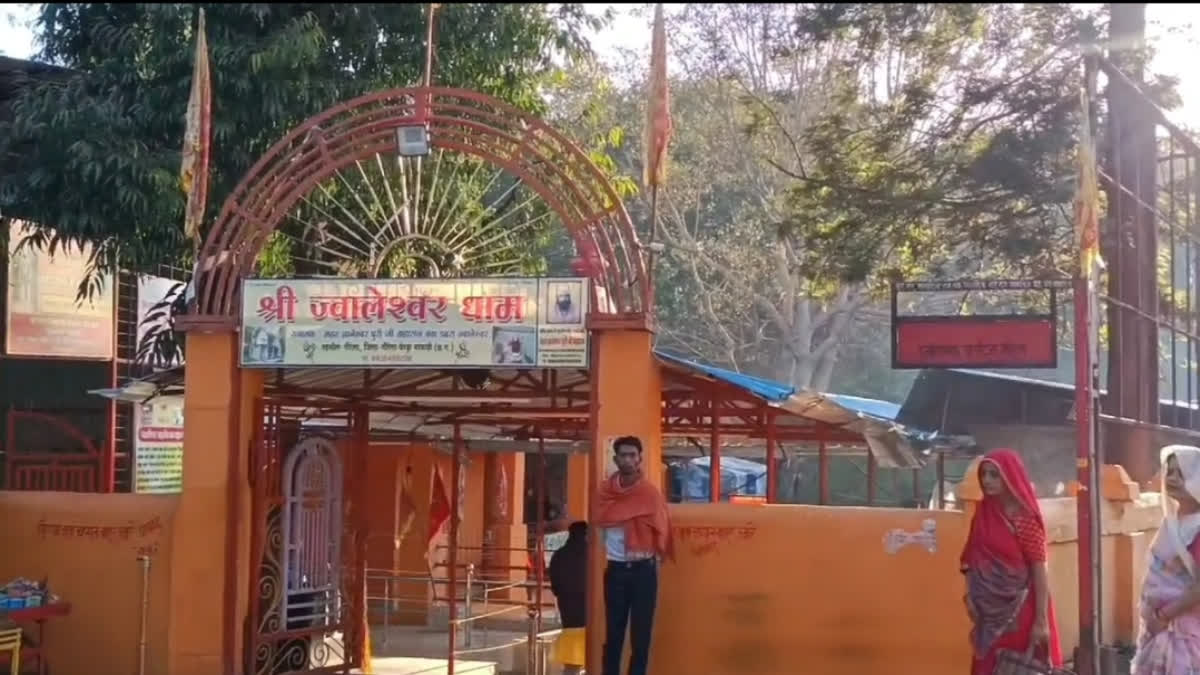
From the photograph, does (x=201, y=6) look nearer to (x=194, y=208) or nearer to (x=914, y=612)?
(x=194, y=208)

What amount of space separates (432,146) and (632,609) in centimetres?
338

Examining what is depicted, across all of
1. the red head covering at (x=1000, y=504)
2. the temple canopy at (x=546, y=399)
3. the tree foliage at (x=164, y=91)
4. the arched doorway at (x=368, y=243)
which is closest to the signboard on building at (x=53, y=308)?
the tree foliage at (x=164, y=91)

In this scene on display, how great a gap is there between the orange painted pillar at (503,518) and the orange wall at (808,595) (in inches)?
404

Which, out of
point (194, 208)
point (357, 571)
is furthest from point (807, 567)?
point (194, 208)

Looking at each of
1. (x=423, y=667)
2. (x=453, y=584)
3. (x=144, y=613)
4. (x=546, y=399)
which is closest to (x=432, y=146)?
(x=546, y=399)

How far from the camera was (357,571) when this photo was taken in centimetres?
1130

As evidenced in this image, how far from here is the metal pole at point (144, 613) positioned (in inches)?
392

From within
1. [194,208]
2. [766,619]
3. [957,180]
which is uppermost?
[957,180]

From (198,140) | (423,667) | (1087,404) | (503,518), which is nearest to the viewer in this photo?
(1087,404)

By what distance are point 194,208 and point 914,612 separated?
5.50 m

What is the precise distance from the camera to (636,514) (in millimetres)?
8984

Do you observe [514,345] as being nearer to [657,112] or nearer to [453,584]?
[657,112]

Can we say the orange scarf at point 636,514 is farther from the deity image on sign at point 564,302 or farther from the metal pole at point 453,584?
the metal pole at point 453,584

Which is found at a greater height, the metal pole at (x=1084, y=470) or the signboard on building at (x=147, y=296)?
the signboard on building at (x=147, y=296)
